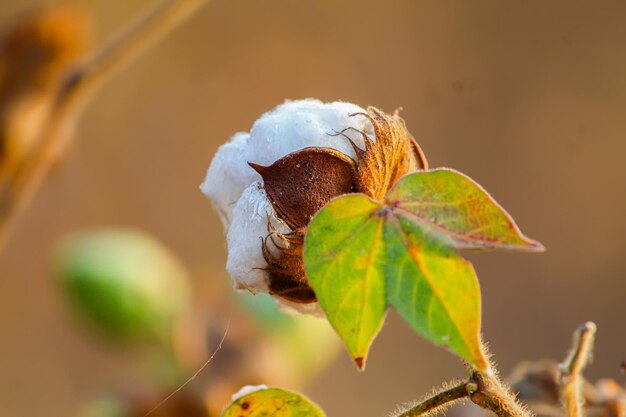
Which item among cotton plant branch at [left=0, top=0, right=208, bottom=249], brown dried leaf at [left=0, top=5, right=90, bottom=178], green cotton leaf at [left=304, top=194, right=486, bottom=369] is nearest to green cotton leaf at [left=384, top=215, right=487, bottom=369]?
green cotton leaf at [left=304, top=194, right=486, bottom=369]

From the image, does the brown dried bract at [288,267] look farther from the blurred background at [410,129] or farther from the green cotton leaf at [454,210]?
the blurred background at [410,129]

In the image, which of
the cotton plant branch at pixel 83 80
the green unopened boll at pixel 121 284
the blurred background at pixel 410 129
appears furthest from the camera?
the blurred background at pixel 410 129

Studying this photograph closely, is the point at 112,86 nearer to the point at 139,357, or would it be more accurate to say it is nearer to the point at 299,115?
the point at 139,357

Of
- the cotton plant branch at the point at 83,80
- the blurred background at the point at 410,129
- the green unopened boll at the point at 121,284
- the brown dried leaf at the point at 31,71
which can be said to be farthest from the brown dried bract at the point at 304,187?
the blurred background at the point at 410,129

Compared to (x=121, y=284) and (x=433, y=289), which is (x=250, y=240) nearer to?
(x=433, y=289)

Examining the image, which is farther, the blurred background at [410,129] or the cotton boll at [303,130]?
the blurred background at [410,129]

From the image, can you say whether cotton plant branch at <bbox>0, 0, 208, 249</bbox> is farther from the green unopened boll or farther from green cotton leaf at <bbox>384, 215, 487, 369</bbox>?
green cotton leaf at <bbox>384, 215, 487, 369</bbox>
